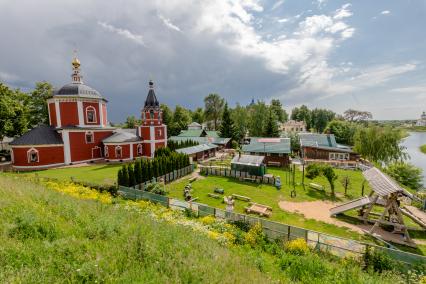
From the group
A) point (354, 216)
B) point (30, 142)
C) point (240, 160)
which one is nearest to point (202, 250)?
point (354, 216)

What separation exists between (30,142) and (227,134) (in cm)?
3251

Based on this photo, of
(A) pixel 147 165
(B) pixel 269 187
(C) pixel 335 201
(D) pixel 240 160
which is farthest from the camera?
(D) pixel 240 160

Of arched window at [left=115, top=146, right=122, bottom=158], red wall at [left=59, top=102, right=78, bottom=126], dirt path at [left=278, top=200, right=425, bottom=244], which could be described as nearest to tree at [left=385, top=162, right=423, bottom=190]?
dirt path at [left=278, top=200, right=425, bottom=244]

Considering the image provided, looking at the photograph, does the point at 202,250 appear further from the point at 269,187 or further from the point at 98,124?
the point at 98,124

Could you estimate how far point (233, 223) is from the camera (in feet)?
31.1

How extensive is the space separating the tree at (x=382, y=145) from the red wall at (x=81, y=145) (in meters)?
35.7

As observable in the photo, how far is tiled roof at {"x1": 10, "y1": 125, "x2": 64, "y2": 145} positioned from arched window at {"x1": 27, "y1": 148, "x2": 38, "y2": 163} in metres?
0.88

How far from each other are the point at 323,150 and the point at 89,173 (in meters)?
30.7

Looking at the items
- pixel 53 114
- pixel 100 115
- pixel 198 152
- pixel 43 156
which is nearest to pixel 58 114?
pixel 53 114

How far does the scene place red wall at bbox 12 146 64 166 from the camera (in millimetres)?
21781

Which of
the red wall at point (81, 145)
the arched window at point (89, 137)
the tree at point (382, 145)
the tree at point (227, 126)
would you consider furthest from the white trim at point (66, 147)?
the tree at point (382, 145)

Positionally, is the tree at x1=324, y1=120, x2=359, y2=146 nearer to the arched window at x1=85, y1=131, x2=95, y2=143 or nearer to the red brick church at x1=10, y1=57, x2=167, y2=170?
the red brick church at x1=10, y1=57, x2=167, y2=170

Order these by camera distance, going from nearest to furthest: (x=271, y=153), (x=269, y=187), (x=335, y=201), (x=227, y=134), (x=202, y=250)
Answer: (x=202, y=250) → (x=335, y=201) → (x=269, y=187) → (x=271, y=153) → (x=227, y=134)

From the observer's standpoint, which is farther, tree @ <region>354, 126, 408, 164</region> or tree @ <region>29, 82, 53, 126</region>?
tree @ <region>29, 82, 53, 126</region>
